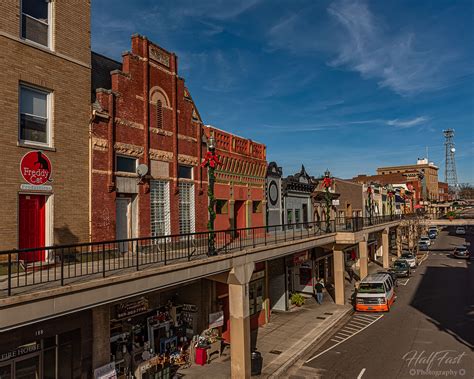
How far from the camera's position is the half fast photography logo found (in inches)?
588

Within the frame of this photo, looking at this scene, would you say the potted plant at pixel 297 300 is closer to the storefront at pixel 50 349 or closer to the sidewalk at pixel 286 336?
the sidewalk at pixel 286 336

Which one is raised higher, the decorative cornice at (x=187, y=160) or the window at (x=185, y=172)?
the decorative cornice at (x=187, y=160)

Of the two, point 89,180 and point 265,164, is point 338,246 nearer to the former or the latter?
point 265,164

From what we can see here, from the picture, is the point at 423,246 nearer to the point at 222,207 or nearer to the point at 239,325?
the point at 222,207

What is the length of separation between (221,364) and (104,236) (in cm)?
750

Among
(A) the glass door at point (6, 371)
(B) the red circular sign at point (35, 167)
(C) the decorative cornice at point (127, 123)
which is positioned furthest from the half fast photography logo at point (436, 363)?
(B) the red circular sign at point (35, 167)

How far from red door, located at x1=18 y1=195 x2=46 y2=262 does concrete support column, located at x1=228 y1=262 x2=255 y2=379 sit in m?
6.82

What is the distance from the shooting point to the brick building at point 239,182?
21627 mm

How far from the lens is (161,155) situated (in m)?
17.2

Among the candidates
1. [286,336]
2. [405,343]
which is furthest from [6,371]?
[405,343]

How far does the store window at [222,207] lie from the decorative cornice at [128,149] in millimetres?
6782

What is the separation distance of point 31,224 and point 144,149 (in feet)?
18.4

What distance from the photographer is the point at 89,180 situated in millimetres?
13703

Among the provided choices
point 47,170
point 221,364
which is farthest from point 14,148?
point 221,364
